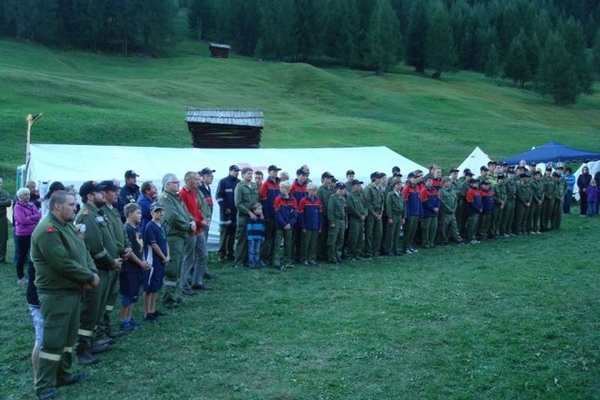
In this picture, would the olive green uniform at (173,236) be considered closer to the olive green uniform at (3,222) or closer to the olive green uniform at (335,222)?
the olive green uniform at (335,222)

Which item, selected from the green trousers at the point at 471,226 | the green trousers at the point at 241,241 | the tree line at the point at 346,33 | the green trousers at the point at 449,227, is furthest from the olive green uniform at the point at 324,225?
the tree line at the point at 346,33

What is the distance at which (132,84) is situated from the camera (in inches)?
1767

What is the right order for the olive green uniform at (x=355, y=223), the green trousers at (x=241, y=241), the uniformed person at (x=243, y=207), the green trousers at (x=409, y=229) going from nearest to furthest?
the uniformed person at (x=243, y=207)
the green trousers at (x=241, y=241)
the olive green uniform at (x=355, y=223)
the green trousers at (x=409, y=229)

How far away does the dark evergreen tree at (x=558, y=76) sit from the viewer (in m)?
59.7

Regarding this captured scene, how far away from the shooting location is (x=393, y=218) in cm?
1429

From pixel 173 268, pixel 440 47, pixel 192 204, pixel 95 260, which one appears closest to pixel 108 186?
pixel 95 260

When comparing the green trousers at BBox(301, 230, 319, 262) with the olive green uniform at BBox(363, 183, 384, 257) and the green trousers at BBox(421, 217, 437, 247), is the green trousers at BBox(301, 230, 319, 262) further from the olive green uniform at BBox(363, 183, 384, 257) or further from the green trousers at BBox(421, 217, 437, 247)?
the green trousers at BBox(421, 217, 437, 247)

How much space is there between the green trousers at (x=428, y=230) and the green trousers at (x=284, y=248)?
3855mm

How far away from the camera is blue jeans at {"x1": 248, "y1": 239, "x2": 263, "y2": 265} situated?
12570mm

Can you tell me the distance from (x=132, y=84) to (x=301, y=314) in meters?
39.1

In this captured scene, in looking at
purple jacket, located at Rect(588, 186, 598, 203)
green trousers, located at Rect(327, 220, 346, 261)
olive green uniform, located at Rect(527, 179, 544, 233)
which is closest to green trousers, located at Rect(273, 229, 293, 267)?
green trousers, located at Rect(327, 220, 346, 261)

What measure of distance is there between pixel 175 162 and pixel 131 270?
308 inches

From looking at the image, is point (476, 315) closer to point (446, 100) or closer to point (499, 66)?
point (446, 100)

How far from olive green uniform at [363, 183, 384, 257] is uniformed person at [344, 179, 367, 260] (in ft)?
0.46
